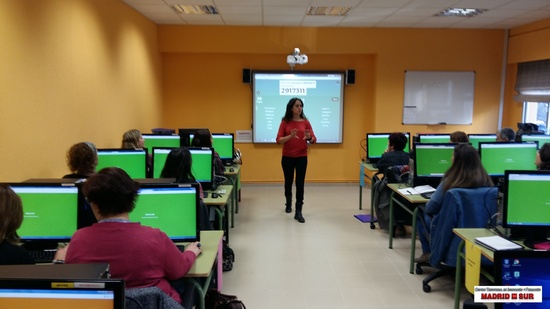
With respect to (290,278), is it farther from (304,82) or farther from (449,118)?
(449,118)

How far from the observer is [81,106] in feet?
14.9

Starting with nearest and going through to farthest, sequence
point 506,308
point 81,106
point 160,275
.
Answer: point 506,308 → point 160,275 → point 81,106

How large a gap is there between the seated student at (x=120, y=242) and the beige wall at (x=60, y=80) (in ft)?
5.76

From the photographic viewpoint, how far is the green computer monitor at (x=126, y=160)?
4164 millimetres

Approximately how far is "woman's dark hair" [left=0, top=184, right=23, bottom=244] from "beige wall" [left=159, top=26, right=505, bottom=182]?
6146 millimetres

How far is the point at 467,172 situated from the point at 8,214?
122 inches

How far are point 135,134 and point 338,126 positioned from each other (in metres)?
4.35

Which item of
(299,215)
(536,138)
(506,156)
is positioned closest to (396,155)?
(506,156)

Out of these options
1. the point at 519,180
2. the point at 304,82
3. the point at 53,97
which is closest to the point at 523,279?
the point at 519,180

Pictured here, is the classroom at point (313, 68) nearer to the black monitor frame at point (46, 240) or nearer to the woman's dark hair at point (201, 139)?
the woman's dark hair at point (201, 139)

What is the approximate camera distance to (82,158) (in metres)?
3.39

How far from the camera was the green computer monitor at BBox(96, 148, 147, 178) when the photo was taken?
4164 mm

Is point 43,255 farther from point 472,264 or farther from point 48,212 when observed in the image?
point 472,264

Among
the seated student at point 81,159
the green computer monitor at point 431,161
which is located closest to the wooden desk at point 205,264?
the seated student at point 81,159
